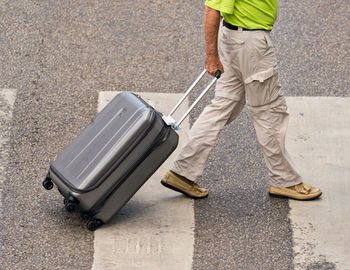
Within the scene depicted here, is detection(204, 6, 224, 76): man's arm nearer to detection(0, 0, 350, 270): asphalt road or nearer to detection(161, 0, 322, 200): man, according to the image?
Result: detection(161, 0, 322, 200): man

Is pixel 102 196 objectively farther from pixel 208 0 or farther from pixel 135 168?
pixel 208 0

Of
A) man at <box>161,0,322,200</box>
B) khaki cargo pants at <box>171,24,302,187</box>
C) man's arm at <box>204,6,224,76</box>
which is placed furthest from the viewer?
khaki cargo pants at <box>171,24,302,187</box>

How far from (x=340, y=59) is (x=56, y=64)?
253 cm

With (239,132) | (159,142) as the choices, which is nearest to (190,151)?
(159,142)

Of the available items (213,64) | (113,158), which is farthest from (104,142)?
(213,64)

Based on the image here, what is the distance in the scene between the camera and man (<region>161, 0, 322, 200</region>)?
6.07 m

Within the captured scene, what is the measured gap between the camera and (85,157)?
20.0 feet

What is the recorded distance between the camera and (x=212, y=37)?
19.7 ft

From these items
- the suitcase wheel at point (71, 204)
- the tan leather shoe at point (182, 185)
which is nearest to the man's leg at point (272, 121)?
the tan leather shoe at point (182, 185)

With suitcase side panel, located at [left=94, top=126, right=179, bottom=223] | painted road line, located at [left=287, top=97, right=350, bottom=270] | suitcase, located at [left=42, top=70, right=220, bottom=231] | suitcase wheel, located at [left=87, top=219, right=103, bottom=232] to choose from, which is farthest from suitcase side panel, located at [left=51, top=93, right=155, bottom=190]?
painted road line, located at [left=287, top=97, right=350, bottom=270]

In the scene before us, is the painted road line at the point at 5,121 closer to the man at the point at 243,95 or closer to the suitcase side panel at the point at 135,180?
the suitcase side panel at the point at 135,180

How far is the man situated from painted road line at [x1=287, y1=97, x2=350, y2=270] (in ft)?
0.58

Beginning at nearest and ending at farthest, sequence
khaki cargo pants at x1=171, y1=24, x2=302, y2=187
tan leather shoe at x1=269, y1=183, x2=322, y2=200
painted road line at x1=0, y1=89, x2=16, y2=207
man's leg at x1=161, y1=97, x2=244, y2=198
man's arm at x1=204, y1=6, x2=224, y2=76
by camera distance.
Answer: man's arm at x1=204, y1=6, x2=224, y2=76 → khaki cargo pants at x1=171, y1=24, x2=302, y2=187 → man's leg at x1=161, y1=97, x2=244, y2=198 → tan leather shoe at x1=269, y1=183, x2=322, y2=200 → painted road line at x1=0, y1=89, x2=16, y2=207

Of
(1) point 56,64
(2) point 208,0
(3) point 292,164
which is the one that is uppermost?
(2) point 208,0
